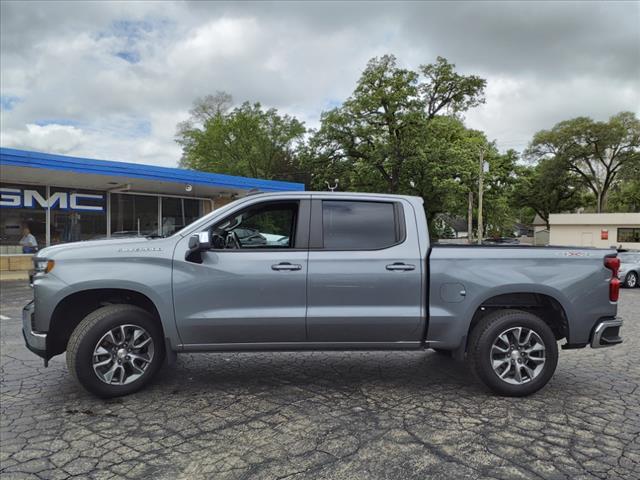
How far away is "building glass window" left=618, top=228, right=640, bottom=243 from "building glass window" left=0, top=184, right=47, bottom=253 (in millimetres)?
46765

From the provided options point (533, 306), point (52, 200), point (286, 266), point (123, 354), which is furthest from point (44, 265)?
point (52, 200)

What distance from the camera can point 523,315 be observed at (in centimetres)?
442

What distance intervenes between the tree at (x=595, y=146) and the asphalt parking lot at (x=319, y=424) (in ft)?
165

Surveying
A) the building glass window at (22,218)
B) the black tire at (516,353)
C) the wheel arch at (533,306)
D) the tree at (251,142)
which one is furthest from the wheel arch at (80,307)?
the tree at (251,142)

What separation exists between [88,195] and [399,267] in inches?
718

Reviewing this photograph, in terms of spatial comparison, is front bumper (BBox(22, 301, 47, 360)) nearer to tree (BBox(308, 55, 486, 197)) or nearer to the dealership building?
the dealership building

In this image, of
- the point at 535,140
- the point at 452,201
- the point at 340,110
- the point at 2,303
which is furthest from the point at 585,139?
the point at 2,303

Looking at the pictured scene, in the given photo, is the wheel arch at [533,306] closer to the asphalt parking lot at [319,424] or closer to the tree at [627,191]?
the asphalt parking lot at [319,424]

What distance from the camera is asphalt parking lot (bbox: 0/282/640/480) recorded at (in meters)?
3.12

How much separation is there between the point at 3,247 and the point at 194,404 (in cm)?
1670

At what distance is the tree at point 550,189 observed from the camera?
168 feet

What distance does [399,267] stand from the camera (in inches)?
171

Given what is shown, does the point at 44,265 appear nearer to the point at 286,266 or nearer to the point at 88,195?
the point at 286,266

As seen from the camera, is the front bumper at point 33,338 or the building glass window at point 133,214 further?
the building glass window at point 133,214
